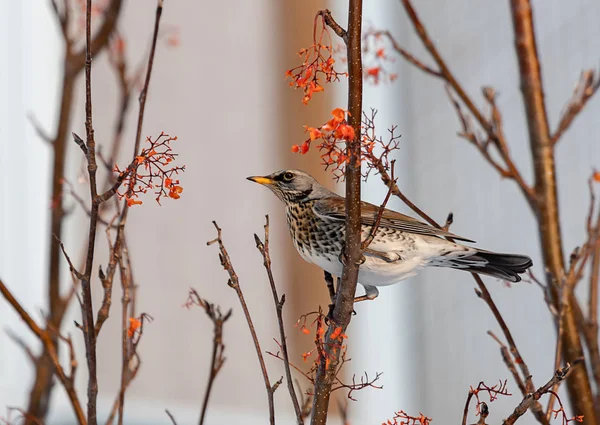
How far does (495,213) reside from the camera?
1.44 meters

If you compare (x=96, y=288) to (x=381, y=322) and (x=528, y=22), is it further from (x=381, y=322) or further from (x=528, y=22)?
(x=528, y=22)

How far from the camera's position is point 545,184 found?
0.75 metres

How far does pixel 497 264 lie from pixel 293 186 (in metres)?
0.29

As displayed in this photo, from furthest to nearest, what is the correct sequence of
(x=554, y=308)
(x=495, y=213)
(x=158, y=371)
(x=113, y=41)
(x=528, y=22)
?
(x=158, y=371) < (x=495, y=213) < (x=113, y=41) < (x=528, y=22) < (x=554, y=308)

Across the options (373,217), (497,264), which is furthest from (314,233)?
(497,264)

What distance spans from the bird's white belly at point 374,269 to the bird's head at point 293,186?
0.13 metres

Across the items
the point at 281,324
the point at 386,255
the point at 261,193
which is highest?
the point at 261,193

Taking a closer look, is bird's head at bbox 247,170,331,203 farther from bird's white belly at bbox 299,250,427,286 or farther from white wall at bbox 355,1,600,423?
white wall at bbox 355,1,600,423

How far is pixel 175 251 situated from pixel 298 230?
151cm

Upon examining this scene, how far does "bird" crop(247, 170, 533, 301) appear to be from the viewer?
0.75 m

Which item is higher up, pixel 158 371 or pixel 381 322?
pixel 381 322

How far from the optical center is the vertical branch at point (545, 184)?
0.64 meters

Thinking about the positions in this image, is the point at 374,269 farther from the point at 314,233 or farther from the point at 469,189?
the point at 469,189

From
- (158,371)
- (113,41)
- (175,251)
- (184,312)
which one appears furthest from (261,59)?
(113,41)
